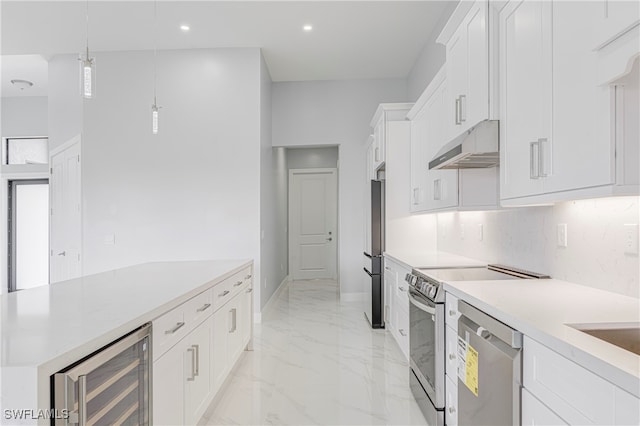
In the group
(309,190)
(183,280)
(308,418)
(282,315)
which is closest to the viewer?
(183,280)

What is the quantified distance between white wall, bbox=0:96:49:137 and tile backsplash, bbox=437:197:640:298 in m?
7.34

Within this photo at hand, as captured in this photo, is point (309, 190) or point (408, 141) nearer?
point (408, 141)

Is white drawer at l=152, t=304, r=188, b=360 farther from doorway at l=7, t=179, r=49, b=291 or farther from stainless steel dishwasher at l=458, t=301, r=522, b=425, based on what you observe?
doorway at l=7, t=179, r=49, b=291

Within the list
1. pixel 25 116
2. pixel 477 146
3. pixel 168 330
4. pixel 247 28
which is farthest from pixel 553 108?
pixel 25 116

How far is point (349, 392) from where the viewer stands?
2754 millimetres

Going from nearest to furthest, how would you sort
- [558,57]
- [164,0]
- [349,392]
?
[558,57] < [349,392] < [164,0]

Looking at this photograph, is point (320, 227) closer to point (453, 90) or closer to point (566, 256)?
point (453, 90)

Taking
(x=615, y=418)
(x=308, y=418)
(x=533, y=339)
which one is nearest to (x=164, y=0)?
(x=308, y=418)

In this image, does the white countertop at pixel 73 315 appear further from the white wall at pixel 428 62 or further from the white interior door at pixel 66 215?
the white wall at pixel 428 62

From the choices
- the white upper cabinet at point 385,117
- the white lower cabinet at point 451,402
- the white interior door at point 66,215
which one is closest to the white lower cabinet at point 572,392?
the white lower cabinet at point 451,402

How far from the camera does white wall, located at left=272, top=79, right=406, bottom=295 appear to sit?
582 centimetres

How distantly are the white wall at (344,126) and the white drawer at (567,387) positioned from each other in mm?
4558

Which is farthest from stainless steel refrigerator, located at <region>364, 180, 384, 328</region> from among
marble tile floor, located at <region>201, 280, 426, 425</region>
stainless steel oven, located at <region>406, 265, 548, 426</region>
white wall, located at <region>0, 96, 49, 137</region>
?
white wall, located at <region>0, 96, 49, 137</region>

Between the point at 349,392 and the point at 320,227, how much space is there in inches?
208
